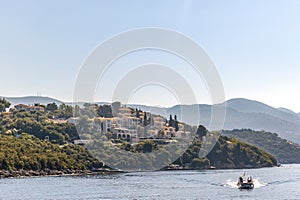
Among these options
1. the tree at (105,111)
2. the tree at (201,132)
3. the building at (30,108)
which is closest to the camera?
the tree at (201,132)

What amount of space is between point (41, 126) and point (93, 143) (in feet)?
55.4

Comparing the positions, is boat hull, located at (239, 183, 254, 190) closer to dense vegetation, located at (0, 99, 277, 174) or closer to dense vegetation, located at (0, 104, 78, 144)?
dense vegetation, located at (0, 99, 277, 174)

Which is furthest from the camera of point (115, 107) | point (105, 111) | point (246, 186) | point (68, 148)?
point (115, 107)

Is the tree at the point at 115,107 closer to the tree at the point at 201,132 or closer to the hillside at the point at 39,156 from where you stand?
the tree at the point at 201,132

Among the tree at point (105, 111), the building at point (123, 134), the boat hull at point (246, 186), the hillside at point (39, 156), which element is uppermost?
the tree at point (105, 111)

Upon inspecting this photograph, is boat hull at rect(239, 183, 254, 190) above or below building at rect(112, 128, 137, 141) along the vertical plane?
below

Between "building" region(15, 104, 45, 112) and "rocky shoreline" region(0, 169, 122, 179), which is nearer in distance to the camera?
"rocky shoreline" region(0, 169, 122, 179)

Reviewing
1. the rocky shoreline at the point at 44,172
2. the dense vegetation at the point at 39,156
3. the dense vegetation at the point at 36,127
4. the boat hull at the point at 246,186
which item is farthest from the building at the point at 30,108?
the boat hull at the point at 246,186

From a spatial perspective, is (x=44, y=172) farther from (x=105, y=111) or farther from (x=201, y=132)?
(x=105, y=111)

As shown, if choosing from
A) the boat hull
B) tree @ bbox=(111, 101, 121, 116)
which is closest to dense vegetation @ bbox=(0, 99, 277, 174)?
tree @ bbox=(111, 101, 121, 116)

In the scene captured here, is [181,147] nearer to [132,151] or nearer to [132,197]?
[132,151]

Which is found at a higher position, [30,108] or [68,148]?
[30,108]

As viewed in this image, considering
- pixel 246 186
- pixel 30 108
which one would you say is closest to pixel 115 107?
pixel 30 108

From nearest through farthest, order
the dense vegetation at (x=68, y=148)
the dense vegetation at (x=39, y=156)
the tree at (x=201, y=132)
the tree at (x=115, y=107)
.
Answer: the dense vegetation at (x=39, y=156)
the dense vegetation at (x=68, y=148)
the tree at (x=201, y=132)
the tree at (x=115, y=107)
